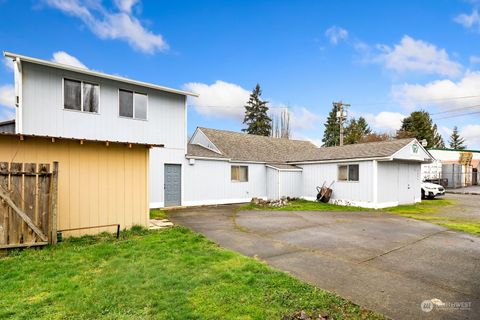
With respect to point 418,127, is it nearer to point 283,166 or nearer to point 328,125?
point 328,125

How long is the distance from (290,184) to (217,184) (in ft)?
16.5

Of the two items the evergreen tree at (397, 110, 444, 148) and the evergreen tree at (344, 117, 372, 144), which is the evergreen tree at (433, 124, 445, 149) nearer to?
the evergreen tree at (397, 110, 444, 148)

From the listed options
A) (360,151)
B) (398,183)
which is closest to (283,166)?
(360,151)

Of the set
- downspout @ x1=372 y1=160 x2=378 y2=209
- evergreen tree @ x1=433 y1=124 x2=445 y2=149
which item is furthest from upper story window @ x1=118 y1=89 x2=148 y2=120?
evergreen tree @ x1=433 y1=124 x2=445 y2=149

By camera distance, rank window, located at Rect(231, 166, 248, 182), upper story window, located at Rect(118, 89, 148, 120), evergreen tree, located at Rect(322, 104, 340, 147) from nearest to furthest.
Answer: upper story window, located at Rect(118, 89, 148, 120) < window, located at Rect(231, 166, 248, 182) < evergreen tree, located at Rect(322, 104, 340, 147)

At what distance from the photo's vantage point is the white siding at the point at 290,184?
56.2ft

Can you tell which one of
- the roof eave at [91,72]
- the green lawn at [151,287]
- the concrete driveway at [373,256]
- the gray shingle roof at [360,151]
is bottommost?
the concrete driveway at [373,256]

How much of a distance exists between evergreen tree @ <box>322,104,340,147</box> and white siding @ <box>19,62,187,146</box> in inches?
1347

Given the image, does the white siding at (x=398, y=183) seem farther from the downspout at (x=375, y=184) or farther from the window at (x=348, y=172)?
the window at (x=348, y=172)

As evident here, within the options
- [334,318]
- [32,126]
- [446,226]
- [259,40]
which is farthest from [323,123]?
[334,318]

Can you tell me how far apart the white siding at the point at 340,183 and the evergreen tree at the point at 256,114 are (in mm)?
24804

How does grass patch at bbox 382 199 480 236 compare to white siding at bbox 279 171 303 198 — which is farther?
white siding at bbox 279 171 303 198

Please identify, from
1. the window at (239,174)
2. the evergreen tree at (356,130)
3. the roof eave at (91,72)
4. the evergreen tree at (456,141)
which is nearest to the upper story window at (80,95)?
the roof eave at (91,72)

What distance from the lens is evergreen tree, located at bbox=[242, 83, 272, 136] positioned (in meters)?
42.4
